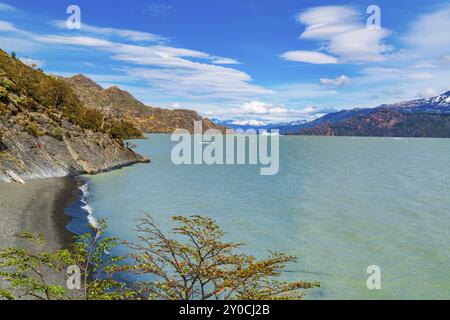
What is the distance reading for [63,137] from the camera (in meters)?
75.5

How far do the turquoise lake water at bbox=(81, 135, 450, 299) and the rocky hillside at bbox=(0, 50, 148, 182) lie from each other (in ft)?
23.0

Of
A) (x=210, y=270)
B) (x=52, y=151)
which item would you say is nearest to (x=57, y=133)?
(x=52, y=151)

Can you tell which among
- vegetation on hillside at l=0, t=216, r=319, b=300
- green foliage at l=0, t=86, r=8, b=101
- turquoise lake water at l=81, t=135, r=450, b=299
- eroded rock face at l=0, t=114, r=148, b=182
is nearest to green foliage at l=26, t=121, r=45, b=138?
eroded rock face at l=0, t=114, r=148, b=182

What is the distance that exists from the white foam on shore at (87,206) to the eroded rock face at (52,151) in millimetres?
8016

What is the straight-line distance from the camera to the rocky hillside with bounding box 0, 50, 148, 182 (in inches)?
2382

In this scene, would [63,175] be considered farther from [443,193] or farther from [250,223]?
[443,193]

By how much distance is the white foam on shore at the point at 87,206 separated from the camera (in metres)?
40.5

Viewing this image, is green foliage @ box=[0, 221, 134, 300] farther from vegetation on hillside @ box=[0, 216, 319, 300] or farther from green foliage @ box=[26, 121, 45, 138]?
green foliage @ box=[26, 121, 45, 138]

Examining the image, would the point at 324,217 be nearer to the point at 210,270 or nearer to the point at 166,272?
the point at 166,272

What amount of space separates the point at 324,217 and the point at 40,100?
69.8 m

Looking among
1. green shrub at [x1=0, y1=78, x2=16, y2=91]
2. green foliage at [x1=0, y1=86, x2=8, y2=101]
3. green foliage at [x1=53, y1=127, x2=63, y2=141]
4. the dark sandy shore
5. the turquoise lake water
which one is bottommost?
the turquoise lake water

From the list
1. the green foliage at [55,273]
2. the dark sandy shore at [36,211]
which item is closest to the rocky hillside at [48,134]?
the dark sandy shore at [36,211]

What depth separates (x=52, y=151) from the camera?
6975 centimetres
